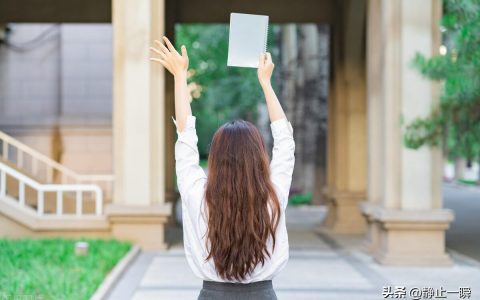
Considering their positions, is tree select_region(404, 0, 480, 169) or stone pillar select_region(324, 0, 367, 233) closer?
tree select_region(404, 0, 480, 169)

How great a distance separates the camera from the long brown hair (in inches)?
113

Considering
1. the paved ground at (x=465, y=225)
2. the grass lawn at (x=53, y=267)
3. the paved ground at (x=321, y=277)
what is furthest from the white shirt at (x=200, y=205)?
the paved ground at (x=465, y=225)

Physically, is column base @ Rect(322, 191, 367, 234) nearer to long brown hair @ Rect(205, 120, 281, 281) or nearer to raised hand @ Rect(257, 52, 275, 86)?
raised hand @ Rect(257, 52, 275, 86)

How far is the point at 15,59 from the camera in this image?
718 inches

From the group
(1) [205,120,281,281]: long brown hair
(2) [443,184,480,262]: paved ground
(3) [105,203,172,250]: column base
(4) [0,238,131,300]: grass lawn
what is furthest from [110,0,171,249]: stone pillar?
(1) [205,120,281,281]: long brown hair

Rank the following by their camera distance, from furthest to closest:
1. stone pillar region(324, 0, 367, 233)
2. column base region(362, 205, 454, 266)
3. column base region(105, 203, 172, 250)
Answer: stone pillar region(324, 0, 367, 233) < column base region(105, 203, 172, 250) < column base region(362, 205, 454, 266)

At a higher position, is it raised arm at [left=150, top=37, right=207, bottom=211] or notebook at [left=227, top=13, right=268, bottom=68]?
notebook at [left=227, top=13, right=268, bottom=68]

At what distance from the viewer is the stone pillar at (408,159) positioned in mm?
10586

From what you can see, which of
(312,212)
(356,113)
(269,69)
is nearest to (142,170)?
(356,113)

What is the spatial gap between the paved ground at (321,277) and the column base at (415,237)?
17cm

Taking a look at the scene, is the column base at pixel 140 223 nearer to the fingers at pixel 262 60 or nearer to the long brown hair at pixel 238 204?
the fingers at pixel 262 60

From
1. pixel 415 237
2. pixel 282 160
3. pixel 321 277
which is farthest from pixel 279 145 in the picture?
pixel 415 237

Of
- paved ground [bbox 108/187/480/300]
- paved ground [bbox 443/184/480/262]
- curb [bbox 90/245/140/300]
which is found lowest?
paved ground [bbox 443/184/480/262]

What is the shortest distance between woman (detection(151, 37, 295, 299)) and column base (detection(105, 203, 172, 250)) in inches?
344
